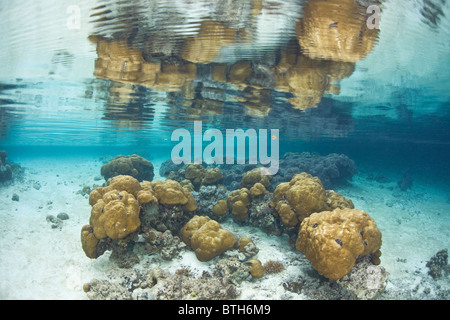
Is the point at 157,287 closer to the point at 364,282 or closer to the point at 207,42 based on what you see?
the point at 364,282

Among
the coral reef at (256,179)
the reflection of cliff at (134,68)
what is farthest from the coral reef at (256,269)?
the reflection of cliff at (134,68)

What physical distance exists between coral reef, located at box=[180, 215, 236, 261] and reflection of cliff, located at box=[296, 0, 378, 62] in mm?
6844

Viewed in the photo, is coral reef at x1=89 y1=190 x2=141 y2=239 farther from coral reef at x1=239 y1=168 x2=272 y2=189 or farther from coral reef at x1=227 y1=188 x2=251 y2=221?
coral reef at x1=239 y1=168 x2=272 y2=189

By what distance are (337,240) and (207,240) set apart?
368 centimetres

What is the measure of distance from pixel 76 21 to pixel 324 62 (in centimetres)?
862

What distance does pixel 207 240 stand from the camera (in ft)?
23.7

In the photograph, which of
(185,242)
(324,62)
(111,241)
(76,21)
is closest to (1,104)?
(76,21)

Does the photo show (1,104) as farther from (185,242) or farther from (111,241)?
(185,242)

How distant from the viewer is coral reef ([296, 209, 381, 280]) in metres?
5.73

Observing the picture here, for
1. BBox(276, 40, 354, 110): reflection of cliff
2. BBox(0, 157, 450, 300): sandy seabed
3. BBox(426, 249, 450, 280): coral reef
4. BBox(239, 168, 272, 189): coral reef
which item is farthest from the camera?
BBox(239, 168, 272, 189): coral reef

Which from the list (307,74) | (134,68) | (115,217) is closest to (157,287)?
(115,217)

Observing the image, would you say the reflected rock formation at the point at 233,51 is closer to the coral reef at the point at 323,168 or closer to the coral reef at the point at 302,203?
the coral reef at the point at 302,203

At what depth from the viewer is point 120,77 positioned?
1060cm

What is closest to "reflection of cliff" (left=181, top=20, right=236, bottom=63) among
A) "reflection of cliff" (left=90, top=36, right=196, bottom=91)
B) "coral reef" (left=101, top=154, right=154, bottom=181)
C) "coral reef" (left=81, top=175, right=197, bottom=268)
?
"reflection of cliff" (left=90, top=36, right=196, bottom=91)
